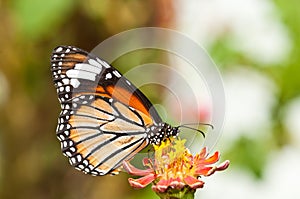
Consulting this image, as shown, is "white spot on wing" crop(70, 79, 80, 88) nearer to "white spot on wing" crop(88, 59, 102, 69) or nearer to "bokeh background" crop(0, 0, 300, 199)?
"white spot on wing" crop(88, 59, 102, 69)

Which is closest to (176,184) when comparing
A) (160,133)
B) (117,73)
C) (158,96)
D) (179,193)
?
(179,193)

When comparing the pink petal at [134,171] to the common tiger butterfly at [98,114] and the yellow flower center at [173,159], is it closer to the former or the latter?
the yellow flower center at [173,159]

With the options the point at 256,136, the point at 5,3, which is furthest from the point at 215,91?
the point at 5,3

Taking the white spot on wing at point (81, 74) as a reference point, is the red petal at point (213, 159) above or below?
below

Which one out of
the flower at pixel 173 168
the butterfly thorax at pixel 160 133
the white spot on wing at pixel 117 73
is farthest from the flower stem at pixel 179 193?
the white spot on wing at pixel 117 73

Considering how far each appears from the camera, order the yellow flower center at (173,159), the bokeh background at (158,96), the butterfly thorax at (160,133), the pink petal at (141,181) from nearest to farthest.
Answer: the pink petal at (141,181)
the yellow flower center at (173,159)
the butterfly thorax at (160,133)
the bokeh background at (158,96)

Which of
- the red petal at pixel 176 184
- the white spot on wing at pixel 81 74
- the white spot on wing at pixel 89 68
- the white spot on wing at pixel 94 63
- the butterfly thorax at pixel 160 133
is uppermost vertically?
the white spot on wing at pixel 94 63

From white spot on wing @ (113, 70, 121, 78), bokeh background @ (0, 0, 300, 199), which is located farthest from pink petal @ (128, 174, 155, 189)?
bokeh background @ (0, 0, 300, 199)
